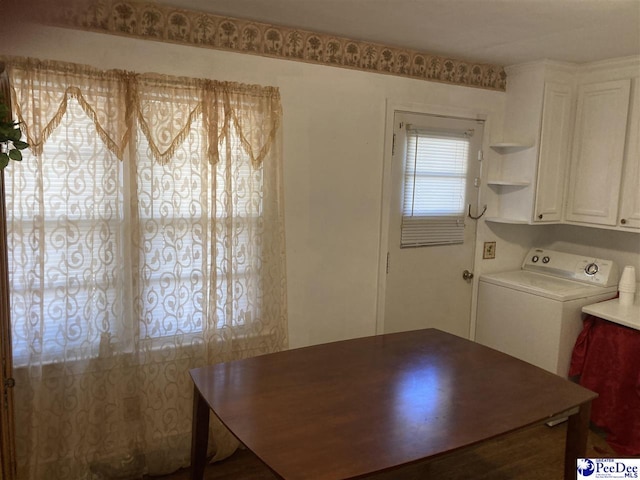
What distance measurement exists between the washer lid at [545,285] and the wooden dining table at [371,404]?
→ 3.55 feet

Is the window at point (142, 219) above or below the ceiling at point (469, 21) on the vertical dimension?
below

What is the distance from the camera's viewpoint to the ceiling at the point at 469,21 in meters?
2.17

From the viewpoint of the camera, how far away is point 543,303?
3109 mm

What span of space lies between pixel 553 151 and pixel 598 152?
0.27m

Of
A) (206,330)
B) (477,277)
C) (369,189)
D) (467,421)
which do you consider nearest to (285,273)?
(206,330)

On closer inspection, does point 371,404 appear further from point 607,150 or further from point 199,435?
point 607,150

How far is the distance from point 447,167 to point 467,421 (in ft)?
6.66

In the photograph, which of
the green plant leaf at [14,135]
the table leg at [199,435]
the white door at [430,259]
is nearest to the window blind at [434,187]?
the white door at [430,259]

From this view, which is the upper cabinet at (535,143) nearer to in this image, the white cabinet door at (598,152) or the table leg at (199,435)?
the white cabinet door at (598,152)

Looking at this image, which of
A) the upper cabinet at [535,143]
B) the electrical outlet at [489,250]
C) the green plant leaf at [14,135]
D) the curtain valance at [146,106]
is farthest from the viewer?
the electrical outlet at [489,250]

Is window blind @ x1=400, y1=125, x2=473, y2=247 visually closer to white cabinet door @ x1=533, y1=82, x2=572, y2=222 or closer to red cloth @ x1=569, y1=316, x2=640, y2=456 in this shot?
white cabinet door @ x1=533, y1=82, x2=572, y2=222

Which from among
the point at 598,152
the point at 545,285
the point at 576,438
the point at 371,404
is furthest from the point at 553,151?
the point at 371,404

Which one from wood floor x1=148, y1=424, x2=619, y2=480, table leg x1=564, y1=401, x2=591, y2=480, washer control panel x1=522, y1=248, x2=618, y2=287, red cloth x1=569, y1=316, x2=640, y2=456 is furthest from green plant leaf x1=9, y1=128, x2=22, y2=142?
washer control panel x1=522, y1=248, x2=618, y2=287

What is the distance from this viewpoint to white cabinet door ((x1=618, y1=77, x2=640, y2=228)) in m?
2.97
